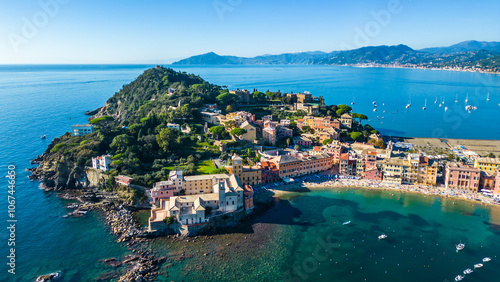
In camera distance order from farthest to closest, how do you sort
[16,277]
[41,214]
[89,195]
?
[89,195]
[41,214]
[16,277]

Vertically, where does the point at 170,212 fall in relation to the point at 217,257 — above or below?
above

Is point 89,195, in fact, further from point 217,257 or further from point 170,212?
point 217,257

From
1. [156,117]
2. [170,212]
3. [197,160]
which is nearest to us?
[170,212]

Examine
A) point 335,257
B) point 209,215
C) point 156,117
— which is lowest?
point 335,257

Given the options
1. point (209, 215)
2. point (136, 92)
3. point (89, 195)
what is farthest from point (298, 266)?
point (136, 92)

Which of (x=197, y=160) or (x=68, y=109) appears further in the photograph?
(x=68, y=109)

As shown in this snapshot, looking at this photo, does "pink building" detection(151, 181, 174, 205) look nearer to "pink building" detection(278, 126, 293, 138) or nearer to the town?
the town

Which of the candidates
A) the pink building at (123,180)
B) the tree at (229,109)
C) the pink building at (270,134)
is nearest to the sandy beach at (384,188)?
the pink building at (270,134)
